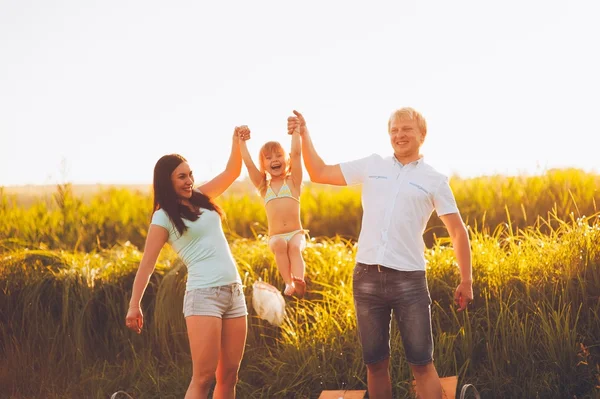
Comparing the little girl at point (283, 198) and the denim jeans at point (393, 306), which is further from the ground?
the little girl at point (283, 198)

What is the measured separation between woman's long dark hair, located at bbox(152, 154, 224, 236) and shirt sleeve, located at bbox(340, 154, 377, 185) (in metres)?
0.89

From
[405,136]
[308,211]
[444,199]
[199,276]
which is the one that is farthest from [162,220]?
[308,211]

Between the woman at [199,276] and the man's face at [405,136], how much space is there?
1232mm

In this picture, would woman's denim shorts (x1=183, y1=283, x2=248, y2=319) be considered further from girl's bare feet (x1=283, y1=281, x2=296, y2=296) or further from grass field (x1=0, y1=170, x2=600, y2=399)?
grass field (x1=0, y1=170, x2=600, y2=399)

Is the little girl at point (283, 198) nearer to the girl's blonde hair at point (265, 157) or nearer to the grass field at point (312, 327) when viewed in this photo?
the girl's blonde hair at point (265, 157)

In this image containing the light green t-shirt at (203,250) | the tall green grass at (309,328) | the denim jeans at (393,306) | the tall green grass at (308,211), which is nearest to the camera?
the denim jeans at (393,306)

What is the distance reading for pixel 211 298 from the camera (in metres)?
4.67

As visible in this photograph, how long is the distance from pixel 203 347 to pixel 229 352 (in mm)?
244

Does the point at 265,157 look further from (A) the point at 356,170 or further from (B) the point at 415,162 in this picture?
(B) the point at 415,162

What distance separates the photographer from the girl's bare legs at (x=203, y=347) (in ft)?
15.2

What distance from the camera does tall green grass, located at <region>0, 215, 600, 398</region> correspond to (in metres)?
6.38

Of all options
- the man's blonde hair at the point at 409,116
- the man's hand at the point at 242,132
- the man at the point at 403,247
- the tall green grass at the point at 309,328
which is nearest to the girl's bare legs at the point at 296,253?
the tall green grass at the point at 309,328

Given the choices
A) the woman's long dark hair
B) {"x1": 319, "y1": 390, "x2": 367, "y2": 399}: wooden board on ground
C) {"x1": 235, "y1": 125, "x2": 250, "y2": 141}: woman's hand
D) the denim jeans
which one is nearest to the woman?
the woman's long dark hair

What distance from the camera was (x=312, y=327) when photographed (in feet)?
23.2
